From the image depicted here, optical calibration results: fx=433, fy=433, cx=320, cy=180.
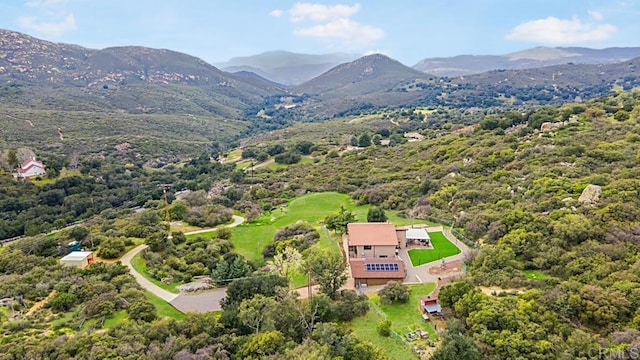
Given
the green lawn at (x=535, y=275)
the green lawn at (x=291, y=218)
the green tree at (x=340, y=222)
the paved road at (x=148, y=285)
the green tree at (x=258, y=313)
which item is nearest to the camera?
the green tree at (x=258, y=313)

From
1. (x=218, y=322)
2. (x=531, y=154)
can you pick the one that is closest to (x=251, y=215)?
(x=218, y=322)

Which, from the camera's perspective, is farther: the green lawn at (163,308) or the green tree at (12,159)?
the green tree at (12,159)

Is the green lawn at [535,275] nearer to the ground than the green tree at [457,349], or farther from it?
nearer to the ground

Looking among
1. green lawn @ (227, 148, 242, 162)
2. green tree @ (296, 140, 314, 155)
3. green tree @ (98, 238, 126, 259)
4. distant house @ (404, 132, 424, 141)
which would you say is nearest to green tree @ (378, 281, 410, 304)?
green tree @ (98, 238, 126, 259)

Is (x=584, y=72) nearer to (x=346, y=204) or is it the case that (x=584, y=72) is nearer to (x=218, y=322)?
(x=346, y=204)

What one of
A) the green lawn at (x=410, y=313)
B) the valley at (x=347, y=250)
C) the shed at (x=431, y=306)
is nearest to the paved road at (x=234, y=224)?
the valley at (x=347, y=250)

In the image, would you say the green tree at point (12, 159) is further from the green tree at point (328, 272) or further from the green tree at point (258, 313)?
the green tree at point (328, 272)

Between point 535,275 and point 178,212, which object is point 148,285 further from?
point 535,275
